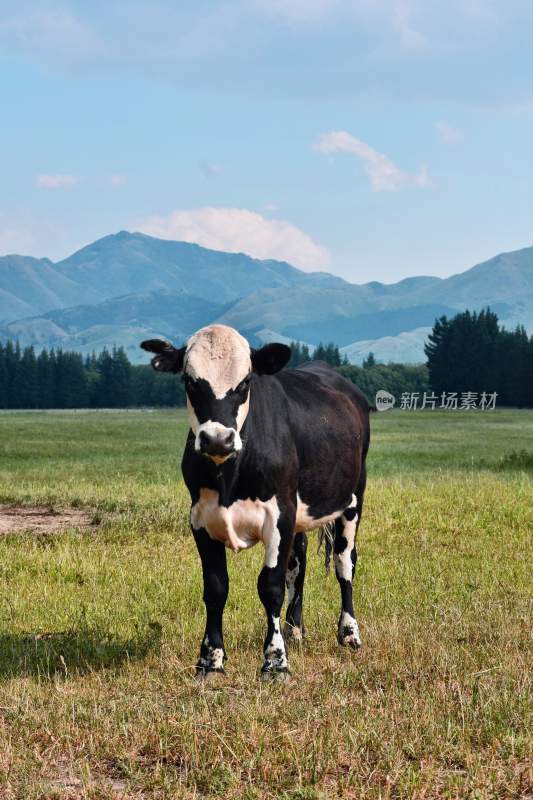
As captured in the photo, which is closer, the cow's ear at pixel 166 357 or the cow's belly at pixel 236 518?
the cow's belly at pixel 236 518

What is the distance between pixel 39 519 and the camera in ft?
65.4

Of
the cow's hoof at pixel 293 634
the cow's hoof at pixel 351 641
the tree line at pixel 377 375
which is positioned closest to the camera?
the cow's hoof at pixel 351 641

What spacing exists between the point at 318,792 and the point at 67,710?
2.48m

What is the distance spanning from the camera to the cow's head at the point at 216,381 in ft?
25.8

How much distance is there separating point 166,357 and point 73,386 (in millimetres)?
147491

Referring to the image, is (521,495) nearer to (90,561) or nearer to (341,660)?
(90,561)

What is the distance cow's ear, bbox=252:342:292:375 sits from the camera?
8.70 m

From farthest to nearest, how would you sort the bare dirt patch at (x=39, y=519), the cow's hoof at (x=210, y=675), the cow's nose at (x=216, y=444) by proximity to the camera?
the bare dirt patch at (x=39, y=519) → the cow's hoof at (x=210, y=675) → the cow's nose at (x=216, y=444)

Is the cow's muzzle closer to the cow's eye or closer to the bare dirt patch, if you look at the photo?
the cow's eye

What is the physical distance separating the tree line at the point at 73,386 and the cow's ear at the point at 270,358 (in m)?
142

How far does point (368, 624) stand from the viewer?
10.5 m

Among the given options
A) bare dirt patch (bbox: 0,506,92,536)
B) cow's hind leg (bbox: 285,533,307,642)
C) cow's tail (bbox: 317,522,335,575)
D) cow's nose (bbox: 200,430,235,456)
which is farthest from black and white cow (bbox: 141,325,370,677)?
bare dirt patch (bbox: 0,506,92,536)

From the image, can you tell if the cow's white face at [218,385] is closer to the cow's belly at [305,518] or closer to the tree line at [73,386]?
the cow's belly at [305,518]

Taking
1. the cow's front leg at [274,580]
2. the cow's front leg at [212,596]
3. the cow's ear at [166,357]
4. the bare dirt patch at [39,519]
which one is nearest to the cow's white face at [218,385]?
the cow's ear at [166,357]
